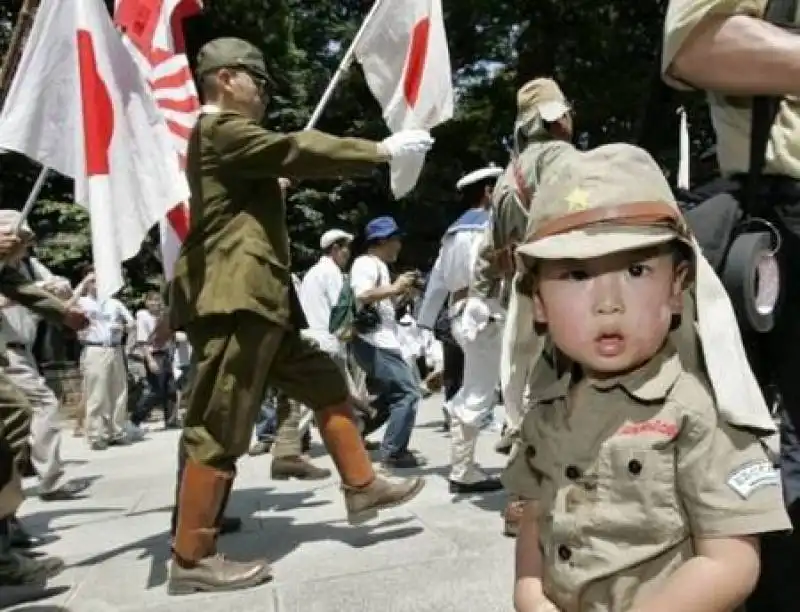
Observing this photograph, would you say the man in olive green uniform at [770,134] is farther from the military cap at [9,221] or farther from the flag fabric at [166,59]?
the flag fabric at [166,59]

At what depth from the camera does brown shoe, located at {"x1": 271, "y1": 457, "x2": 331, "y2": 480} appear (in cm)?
677

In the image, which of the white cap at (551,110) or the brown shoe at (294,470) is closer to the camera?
the white cap at (551,110)

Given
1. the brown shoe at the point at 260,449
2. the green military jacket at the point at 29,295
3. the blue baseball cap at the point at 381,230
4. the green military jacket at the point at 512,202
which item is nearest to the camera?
the green military jacket at the point at 512,202

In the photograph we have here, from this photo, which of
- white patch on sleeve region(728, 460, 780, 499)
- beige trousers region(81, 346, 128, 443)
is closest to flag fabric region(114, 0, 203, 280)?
white patch on sleeve region(728, 460, 780, 499)

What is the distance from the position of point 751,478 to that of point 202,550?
9.09 feet

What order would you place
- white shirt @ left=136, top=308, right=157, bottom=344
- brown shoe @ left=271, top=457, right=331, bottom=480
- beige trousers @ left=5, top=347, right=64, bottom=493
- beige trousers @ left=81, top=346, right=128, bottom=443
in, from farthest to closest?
white shirt @ left=136, top=308, right=157, bottom=344 → beige trousers @ left=81, top=346, right=128, bottom=443 → brown shoe @ left=271, top=457, right=331, bottom=480 → beige trousers @ left=5, top=347, right=64, bottom=493

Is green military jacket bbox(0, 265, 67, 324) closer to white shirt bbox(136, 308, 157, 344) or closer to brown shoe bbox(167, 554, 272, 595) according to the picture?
brown shoe bbox(167, 554, 272, 595)

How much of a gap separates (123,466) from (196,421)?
4930 mm

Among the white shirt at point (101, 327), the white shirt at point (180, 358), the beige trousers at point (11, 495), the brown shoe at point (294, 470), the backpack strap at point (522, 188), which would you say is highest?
the backpack strap at point (522, 188)

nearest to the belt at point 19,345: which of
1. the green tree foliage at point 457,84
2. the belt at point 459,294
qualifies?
the belt at point 459,294

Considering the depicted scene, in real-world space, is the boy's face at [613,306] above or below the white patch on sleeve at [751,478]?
above

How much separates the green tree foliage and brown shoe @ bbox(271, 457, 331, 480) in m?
13.3

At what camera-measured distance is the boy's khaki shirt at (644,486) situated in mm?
1761

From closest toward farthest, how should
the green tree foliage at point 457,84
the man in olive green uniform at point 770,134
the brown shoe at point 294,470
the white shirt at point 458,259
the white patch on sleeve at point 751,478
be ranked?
the white patch on sleeve at point 751,478 → the man in olive green uniform at point 770,134 → the white shirt at point 458,259 → the brown shoe at point 294,470 → the green tree foliage at point 457,84
